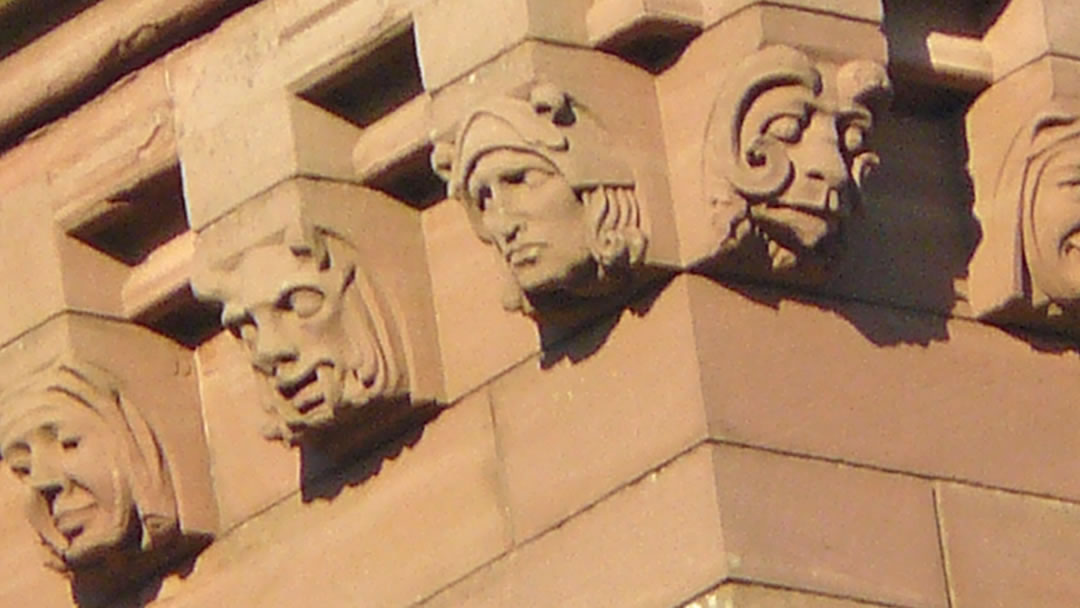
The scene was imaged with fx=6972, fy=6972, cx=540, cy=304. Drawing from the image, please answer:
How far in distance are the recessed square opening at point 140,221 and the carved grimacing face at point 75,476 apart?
0.75ft

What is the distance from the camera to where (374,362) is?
904 cm

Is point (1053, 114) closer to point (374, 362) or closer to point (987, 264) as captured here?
point (987, 264)

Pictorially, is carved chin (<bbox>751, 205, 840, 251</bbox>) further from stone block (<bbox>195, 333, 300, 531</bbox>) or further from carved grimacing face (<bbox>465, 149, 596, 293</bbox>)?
stone block (<bbox>195, 333, 300, 531</bbox>)

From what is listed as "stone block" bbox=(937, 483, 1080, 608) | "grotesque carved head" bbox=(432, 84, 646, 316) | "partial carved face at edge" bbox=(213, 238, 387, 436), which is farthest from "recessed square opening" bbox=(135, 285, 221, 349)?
"stone block" bbox=(937, 483, 1080, 608)

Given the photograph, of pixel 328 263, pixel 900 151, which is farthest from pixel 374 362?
pixel 900 151

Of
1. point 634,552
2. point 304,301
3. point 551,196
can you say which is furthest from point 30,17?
point 634,552

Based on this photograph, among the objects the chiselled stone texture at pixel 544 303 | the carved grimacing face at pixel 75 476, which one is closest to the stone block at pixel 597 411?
the chiselled stone texture at pixel 544 303

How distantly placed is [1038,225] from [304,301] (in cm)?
96

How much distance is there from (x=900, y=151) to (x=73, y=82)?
1209 millimetres

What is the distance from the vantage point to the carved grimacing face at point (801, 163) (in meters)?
8.75

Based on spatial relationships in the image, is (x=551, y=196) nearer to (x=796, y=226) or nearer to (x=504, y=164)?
(x=504, y=164)

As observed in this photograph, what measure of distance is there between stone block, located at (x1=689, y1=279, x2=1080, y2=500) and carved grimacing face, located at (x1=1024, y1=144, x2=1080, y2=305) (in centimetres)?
10

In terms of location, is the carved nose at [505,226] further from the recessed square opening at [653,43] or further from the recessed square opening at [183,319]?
the recessed square opening at [183,319]

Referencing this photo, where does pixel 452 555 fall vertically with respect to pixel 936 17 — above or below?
below
